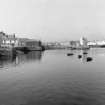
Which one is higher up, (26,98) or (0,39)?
(0,39)

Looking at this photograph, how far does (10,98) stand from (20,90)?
13.1 feet

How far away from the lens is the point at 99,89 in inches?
989

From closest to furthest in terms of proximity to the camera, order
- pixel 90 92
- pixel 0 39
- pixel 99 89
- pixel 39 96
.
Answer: pixel 39 96 → pixel 90 92 → pixel 99 89 → pixel 0 39

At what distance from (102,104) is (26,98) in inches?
433

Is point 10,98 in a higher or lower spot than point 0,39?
lower

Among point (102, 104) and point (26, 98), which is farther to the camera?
point (26, 98)

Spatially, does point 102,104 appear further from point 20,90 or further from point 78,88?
point 20,90

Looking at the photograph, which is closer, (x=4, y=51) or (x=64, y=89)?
(x=64, y=89)

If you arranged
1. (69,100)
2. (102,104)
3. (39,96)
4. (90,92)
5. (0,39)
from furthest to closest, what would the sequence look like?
(0,39) < (90,92) < (39,96) < (69,100) < (102,104)

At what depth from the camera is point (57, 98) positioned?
68.4 ft

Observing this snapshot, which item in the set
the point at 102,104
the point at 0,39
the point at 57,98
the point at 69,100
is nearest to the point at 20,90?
the point at 57,98

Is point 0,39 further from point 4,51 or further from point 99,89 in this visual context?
point 99,89

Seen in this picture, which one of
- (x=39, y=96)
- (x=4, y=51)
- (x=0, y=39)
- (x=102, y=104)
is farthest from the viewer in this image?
(x=0, y=39)

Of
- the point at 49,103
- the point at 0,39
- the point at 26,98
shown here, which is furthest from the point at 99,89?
the point at 0,39
